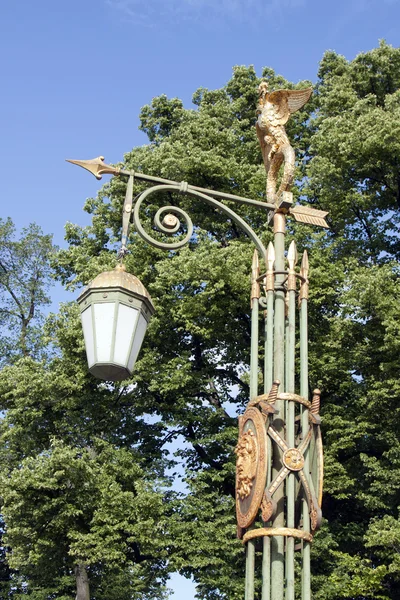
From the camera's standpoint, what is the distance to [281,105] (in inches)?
238

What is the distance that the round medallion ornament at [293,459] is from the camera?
472cm

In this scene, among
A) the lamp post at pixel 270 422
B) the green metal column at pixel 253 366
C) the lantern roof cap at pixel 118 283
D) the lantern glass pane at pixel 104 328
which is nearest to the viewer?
the lantern glass pane at pixel 104 328

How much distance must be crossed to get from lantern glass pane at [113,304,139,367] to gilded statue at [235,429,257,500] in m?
0.98

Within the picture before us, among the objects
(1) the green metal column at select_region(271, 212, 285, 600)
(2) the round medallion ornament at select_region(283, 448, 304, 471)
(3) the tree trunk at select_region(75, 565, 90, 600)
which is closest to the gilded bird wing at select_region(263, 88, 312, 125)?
(1) the green metal column at select_region(271, 212, 285, 600)

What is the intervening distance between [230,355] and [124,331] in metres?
12.6

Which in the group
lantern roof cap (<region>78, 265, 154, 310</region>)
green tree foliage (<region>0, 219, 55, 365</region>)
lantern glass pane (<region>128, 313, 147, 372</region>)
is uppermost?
green tree foliage (<region>0, 219, 55, 365</region>)

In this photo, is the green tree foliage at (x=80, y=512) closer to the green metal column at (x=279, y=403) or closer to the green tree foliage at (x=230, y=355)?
the green tree foliage at (x=230, y=355)

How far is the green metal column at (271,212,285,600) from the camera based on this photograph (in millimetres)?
4629

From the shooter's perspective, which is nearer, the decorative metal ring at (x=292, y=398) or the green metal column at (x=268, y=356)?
the green metal column at (x=268, y=356)

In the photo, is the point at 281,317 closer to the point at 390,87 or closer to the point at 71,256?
the point at 71,256

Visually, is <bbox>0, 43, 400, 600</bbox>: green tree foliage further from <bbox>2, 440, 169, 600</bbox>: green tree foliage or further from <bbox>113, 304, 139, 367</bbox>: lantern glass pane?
<bbox>113, 304, 139, 367</bbox>: lantern glass pane

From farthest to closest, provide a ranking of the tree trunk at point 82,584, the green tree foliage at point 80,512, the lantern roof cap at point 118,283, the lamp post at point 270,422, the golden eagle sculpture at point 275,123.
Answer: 1. the tree trunk at point 82,584
2. the green tree foliage at point 80,512
3. the golden eagle sculpture at point 275,123
4. the lantern roof cap at point 118,283
5. the lamp post at point 270,422

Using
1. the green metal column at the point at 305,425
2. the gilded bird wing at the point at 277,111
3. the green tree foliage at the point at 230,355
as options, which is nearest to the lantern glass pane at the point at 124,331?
the green metal column at the point at 305,425

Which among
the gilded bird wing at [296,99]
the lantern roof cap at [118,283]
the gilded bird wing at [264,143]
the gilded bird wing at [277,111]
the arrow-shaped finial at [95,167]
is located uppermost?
the gilded bird wing at [296,99]
